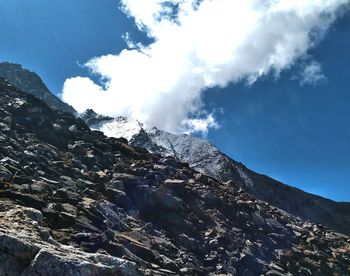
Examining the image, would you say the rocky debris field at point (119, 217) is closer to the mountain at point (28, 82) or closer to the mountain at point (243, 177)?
the mountain at point (243, 177)

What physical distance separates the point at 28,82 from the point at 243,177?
363 feet

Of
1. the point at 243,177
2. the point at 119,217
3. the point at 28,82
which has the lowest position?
the point at 119,217

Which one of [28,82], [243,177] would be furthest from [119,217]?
[28,82]

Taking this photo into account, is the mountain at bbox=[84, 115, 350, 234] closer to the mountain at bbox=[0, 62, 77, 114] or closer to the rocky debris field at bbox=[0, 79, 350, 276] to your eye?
the rocky debris field at bbox=[0, 79, 350, 276]

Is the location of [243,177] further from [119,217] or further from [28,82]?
[28,82]

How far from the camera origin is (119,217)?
4497 centimetres

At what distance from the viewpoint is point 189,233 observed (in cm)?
5019

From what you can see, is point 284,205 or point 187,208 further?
point 284,205

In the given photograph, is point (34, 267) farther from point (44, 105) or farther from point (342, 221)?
point (342, 221)

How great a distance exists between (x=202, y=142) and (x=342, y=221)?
132 ft

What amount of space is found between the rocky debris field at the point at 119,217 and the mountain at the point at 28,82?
95633mm

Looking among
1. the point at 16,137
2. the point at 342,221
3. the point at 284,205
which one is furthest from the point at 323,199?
the point at 16,137

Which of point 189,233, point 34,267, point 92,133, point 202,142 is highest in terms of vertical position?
point 202,142

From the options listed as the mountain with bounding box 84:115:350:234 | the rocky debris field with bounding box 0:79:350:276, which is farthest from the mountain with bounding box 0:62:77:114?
the rocky debris field with bounding box 0:79:350:276
